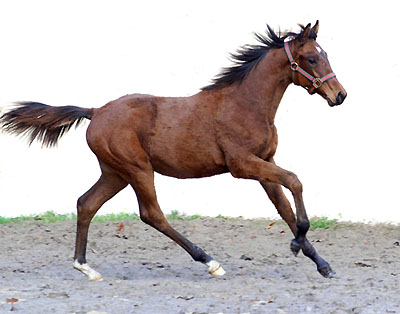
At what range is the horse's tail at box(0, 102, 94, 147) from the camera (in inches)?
237

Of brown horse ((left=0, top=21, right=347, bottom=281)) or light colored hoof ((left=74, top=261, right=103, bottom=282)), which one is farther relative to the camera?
light colored hoof ((left=74, top=261, right=103, bottom=282))

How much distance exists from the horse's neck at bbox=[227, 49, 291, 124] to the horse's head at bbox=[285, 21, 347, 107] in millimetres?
88

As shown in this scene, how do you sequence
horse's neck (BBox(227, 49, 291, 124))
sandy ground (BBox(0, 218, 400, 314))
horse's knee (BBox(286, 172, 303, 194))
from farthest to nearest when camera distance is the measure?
horse's neck (BBox(227, 49, 291, 124))
horse's knee (BBox(286, 172, 303, 194))
sandy ground (BBox(0, 218, 400, 314))

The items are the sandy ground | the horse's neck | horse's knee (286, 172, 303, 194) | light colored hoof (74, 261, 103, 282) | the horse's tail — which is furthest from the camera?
the horse's tail

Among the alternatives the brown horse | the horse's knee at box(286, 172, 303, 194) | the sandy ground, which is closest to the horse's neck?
the brown horse

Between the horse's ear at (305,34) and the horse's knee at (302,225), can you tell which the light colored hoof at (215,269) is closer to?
the horse's knee at (302,225)

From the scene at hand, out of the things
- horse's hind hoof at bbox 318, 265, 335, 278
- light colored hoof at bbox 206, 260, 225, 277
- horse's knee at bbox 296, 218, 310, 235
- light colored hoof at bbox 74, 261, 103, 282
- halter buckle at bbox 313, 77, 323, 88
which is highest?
halter buckle at bbox 313, 77, 323, 88

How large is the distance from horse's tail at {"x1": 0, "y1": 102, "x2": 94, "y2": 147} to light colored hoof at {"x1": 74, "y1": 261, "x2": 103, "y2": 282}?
1105 millimetres

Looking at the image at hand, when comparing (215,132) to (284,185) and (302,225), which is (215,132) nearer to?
(284,185)

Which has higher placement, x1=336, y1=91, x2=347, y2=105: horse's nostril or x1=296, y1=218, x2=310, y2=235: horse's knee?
x1=336, y1=91, x2=347, y2=105: horse's nostril

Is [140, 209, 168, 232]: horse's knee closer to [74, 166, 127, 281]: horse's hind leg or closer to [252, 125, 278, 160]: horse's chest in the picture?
[74, 166, 127, 281]: horse's hind leg

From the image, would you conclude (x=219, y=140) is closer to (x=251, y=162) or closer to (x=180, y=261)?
(x=251, y=162)

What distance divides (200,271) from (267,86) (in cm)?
170

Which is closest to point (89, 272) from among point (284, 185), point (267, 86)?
point (284, 185)
